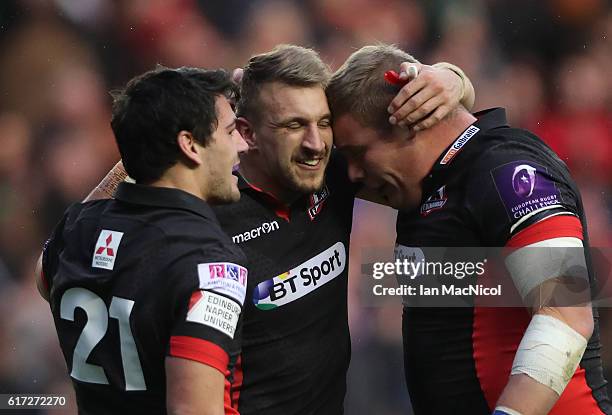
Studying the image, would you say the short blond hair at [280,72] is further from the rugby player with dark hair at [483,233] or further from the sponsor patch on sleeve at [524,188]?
the sponsor patch on sleeve at [524,188]

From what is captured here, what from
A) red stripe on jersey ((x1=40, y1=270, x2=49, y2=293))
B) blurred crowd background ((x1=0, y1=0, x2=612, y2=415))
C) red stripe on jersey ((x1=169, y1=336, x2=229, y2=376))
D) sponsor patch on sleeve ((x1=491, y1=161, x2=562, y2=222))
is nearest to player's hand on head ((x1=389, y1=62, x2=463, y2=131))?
sponsor patch on sleeve ((x1=491, y1=161, x2=562, y2=222))

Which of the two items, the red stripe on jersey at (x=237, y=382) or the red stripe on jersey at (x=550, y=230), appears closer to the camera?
the red stripe on jersey at (x=550, y=230)

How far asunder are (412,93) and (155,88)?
0.87 metres

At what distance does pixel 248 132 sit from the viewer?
123 inches

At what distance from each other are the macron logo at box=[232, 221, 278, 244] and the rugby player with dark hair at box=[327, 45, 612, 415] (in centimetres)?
37

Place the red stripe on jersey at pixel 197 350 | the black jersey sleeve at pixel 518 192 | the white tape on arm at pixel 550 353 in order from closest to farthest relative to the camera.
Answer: the red stripe on jersey at pixel 197 350, the white tape on arm at pixel 550 353, the black jersey sleeve at pixel 518 192

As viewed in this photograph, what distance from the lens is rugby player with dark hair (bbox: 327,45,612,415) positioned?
8.11 feet

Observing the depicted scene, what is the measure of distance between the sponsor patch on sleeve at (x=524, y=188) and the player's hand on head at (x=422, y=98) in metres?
0.33

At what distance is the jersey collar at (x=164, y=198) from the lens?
2.36 metres

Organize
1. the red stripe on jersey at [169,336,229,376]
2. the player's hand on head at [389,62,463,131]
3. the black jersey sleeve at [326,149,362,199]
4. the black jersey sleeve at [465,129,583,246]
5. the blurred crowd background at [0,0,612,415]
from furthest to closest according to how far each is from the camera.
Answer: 1. the blurred crowd background at [0,0,612,415]
2. the black jersey sleeve at [326,149,362,199]
3. the player's hand on head at [389,62,463,131]
4. the black jersey sleeve at [465,129,583,246]
5. the red stripe on jersey at [169,336,229,376]

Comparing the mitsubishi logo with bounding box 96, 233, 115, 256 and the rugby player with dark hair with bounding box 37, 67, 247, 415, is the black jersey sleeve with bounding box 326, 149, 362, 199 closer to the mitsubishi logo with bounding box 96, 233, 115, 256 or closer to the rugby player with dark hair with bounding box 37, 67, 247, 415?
the rugby player with dark hair with bounding box 37, 67, 247, 415

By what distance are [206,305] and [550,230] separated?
3.35ft

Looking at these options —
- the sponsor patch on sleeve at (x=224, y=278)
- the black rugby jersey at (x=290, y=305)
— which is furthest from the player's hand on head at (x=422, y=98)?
the sponsor patch on sleeve at (x=224, y=278)

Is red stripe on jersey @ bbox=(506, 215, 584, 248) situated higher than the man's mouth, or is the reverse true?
the man's mouth
